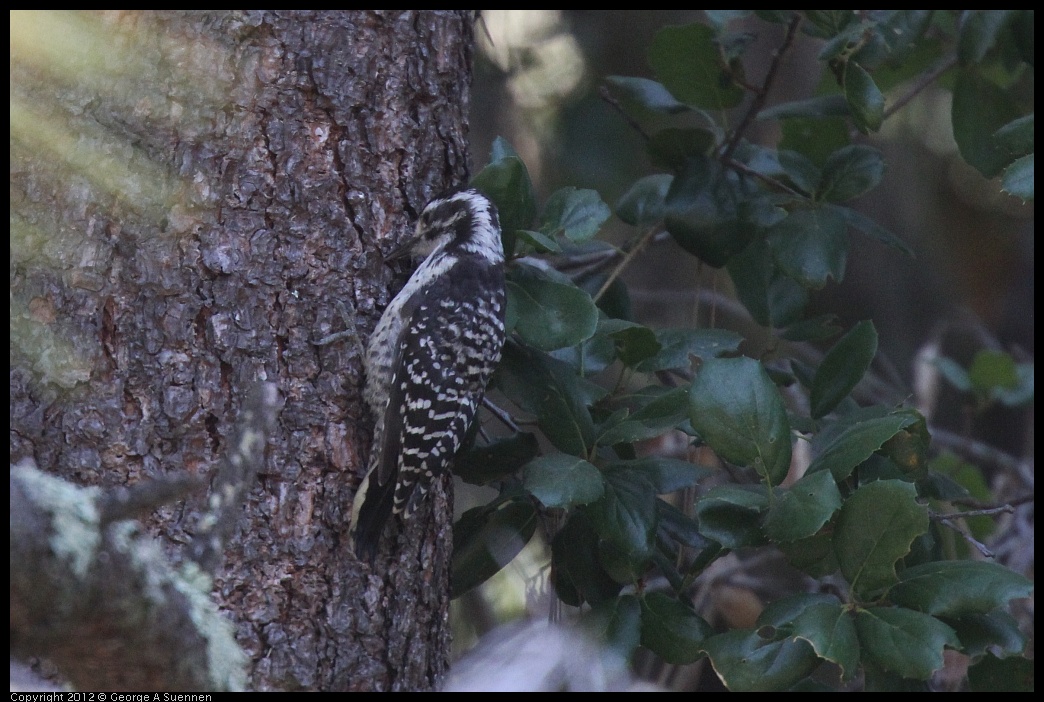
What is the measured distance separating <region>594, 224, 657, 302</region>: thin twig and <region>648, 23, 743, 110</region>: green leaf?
1.41 feet

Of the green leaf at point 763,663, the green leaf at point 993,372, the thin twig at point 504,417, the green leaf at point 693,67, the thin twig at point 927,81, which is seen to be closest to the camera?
the green leaf at point 763,663

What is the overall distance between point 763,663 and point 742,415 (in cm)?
56

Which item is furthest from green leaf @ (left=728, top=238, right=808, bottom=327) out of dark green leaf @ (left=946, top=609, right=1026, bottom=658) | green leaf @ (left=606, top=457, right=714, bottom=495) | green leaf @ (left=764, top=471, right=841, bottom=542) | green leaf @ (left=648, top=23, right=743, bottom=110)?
dark green leaf @ (left=946, top=609, right=1026, bottom=658)

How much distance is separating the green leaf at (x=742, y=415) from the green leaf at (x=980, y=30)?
57.7 inches

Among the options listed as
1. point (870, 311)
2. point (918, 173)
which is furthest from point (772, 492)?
point (918, 173)

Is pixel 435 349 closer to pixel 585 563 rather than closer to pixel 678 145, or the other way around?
pixel 585 563

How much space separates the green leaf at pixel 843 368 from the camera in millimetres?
2703

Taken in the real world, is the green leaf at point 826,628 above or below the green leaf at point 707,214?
below

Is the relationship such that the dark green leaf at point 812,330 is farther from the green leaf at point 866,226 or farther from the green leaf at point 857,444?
the green leaf at point 857,444

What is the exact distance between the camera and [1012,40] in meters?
3.25

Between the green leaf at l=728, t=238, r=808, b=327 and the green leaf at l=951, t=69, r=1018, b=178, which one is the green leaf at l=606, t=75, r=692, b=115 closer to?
the green leaf at l=728, t=238, r=808, b=327

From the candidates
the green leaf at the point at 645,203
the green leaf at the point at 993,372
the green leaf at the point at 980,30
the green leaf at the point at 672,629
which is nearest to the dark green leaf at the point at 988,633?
the green leaf at the point at 672,629

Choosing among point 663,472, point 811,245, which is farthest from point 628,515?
point 811,245

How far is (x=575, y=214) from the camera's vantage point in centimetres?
273
